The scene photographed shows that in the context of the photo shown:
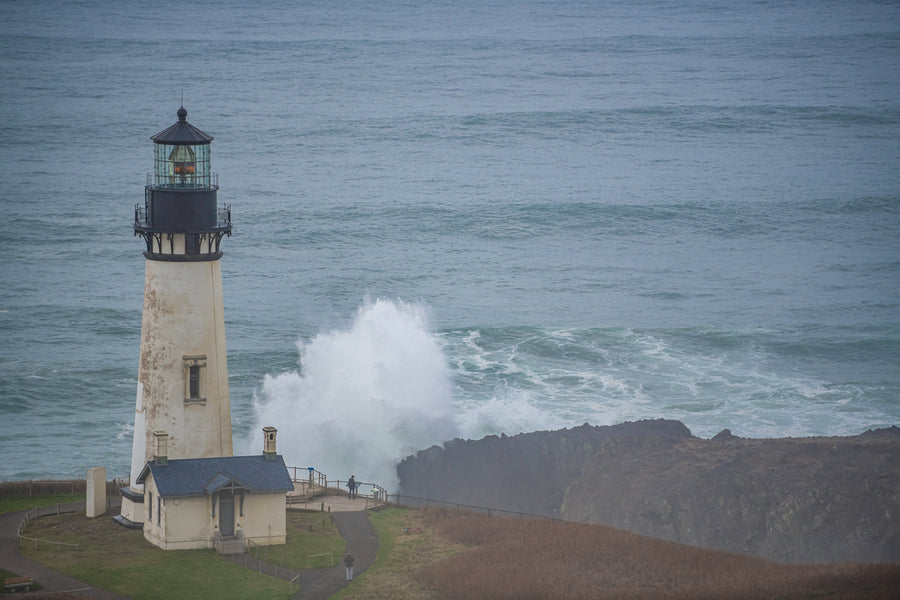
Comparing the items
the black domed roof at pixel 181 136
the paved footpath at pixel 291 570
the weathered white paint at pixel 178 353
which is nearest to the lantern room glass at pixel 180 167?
the black domed roof at pixel 181 136

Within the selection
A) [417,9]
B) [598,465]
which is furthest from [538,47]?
[598,465]

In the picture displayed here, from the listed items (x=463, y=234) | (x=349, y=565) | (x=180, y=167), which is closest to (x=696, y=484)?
(x=349, y=565)

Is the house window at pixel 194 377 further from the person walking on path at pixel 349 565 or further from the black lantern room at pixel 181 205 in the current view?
the person walking on path at pixel 349 565

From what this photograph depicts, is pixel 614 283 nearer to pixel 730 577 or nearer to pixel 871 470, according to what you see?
pixel 871 470

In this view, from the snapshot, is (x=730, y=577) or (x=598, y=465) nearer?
(x=730, y=577)

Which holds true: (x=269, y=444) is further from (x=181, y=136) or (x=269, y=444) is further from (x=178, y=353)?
(x=181, y=136)

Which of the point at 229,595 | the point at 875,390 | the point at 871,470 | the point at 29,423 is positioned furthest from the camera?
the point at 875,390
